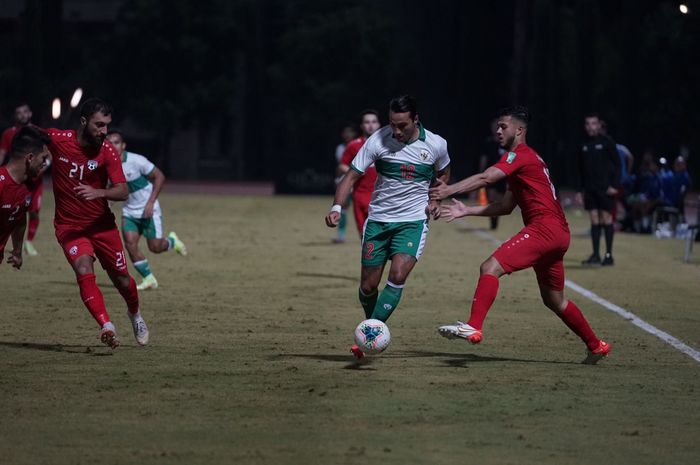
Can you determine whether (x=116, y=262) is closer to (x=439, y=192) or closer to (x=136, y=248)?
(x=439, y=192)

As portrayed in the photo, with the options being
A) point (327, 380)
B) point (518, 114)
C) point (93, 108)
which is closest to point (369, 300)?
point (327, 380)

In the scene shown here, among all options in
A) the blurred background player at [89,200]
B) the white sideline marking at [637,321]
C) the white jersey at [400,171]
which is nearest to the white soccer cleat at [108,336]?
the blurred background player at [89,200]

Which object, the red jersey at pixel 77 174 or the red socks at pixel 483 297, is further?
the red jersey at pixel 77 174

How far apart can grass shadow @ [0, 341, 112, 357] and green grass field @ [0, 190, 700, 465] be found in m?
0.03

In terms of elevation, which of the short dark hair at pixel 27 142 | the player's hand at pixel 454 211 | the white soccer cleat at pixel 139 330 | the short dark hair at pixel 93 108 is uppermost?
the short dark hair at pixel 93 108

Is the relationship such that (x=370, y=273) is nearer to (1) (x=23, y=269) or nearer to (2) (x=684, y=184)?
(1) (x=23, y=269)

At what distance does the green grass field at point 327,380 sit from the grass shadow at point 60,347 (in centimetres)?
3

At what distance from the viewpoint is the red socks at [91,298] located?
37.1 ft

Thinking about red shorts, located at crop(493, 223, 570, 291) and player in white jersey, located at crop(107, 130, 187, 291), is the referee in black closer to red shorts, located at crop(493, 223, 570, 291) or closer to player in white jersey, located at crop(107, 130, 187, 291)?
player in white jersey, located at crop(107, 130, 187, 291)

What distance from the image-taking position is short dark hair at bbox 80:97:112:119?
440 inches

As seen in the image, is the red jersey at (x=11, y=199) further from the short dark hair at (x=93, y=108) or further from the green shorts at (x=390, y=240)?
the green shorts at (x=390, y=240)

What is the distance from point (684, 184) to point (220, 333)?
19491 millimetres

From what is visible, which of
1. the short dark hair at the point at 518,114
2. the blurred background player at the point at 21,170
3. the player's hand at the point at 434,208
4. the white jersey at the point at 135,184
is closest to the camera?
the player's hand at the point at 434,208

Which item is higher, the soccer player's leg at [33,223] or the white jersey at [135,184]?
the white jersey at [135,184]
